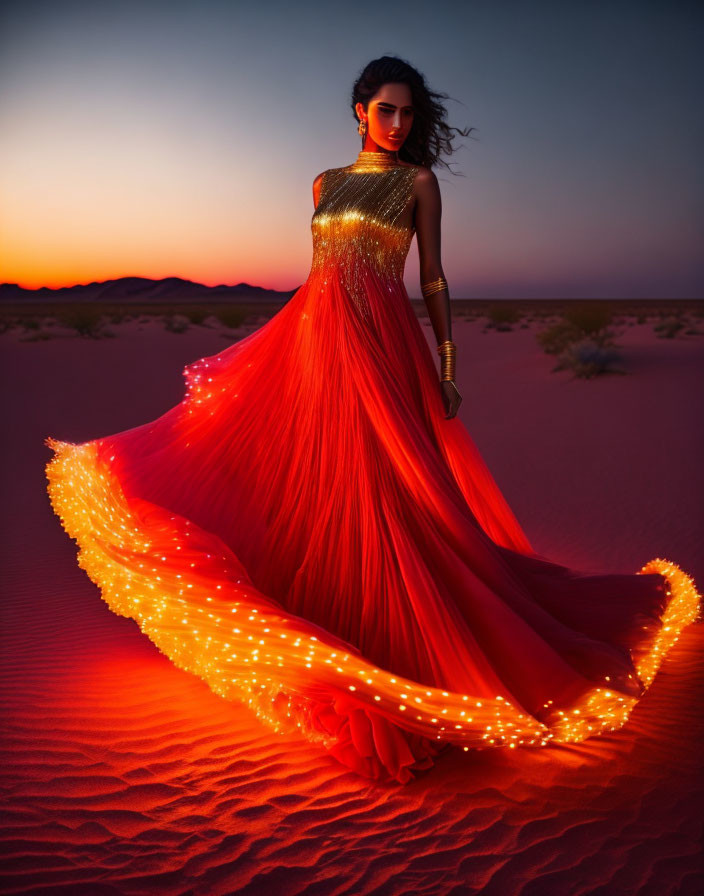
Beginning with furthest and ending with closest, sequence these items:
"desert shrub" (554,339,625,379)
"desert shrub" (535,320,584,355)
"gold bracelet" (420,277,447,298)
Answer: "desert shrub" (535,320,584,355) → "desert shrub" (554,339,625,379) → "gold bracelet" (420,277,447,298)

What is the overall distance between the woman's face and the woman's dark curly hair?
0.12 feet

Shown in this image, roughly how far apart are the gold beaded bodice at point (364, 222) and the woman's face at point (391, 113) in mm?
88

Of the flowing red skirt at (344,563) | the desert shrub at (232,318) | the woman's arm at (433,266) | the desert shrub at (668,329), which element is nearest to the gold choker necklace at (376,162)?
the woman's arm at (433,266)

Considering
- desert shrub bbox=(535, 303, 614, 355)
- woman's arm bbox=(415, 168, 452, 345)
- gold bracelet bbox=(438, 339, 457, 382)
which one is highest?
desert shrub bbox=(535, 303, 614, 355)

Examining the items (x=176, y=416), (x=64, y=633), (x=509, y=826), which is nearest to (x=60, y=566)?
(x=64, y=633)

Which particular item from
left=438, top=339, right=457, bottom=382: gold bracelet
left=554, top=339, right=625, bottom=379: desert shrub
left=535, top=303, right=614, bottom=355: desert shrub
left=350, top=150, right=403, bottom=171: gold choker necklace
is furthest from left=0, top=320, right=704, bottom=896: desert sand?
left=535, top=303, right=614, bottom=355: desert shrub

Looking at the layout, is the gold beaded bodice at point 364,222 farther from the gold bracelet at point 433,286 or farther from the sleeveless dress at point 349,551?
the gold bracelet at point 433,286

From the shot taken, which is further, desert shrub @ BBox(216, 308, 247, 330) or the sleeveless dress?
desert shrub @ BBox(216, 308, 247, 330)

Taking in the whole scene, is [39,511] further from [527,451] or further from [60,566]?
[527,451]

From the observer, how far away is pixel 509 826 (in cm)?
277

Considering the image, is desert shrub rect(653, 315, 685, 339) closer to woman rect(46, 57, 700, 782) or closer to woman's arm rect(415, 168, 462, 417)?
woman rect(46, 57, 700, 782)

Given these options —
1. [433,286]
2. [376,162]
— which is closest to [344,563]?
[433,286]

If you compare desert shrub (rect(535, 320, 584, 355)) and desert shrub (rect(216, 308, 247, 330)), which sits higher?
desert shrub (rect(216, 308, 247, 330))

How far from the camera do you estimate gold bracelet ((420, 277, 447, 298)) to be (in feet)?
11.4
